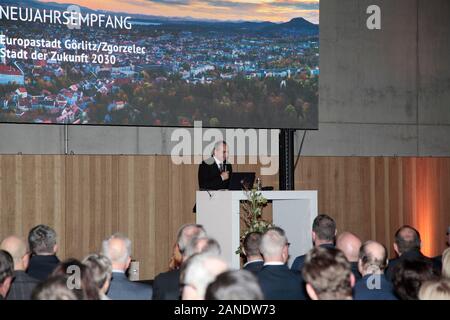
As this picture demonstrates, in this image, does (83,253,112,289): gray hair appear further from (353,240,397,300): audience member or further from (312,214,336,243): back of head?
(312,214,336,243): back of head

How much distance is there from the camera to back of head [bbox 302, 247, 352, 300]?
3160 millimetres

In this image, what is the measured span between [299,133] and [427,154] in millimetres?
2189

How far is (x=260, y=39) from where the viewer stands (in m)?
9.14

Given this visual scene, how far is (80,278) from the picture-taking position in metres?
3.19

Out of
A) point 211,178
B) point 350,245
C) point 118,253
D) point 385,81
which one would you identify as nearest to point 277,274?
point 350,245

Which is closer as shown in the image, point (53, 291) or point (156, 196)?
point (53, 291)

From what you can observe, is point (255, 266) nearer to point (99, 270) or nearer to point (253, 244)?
point (253, 244)

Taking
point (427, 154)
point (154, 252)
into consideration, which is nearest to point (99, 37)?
point (154, 252)

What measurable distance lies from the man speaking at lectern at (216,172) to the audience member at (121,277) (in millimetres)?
3556

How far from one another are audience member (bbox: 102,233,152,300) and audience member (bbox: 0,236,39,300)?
43 centimetres

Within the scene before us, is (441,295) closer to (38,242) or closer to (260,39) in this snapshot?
(38,242)

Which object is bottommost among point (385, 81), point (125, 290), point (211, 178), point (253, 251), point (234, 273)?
point (125, 290)

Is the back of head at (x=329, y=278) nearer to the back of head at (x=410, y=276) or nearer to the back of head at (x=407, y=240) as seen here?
the back of head at (x=410, y=276)

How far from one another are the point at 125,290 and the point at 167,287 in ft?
0.87
